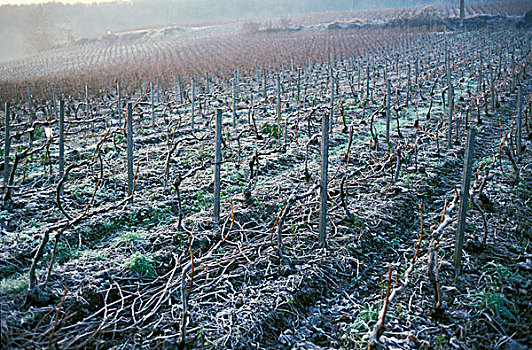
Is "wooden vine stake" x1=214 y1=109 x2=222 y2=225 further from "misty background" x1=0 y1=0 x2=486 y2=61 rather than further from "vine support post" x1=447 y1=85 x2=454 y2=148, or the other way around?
"misty background" x1=0 y1=0 x2=486 y2=61

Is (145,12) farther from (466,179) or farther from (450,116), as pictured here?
(466,179)

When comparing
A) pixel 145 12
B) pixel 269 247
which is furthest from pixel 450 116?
pixel 145 12

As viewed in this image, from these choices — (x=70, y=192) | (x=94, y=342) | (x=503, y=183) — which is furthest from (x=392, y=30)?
(x=94, y=342)

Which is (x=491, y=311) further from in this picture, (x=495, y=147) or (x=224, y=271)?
(x=495, y=147)

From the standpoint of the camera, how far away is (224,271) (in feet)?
11.9

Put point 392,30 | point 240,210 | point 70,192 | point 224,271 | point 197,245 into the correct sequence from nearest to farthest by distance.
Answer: point 224,271 < point 197,245 < point 240,210 < point 70,192 < point 392,30

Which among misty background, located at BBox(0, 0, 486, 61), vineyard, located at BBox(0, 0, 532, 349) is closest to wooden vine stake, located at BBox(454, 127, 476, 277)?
vineyard, located at BBox(0, 0, 532, 349)

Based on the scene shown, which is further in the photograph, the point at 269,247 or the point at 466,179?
the point at 269,247

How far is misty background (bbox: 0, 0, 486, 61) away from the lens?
207ft

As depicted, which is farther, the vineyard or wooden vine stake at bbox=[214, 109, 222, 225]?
wooden vine stake at bbox=[214, 109, 222, 225]

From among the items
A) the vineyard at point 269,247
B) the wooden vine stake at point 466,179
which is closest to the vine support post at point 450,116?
the vineyard at point 269,247

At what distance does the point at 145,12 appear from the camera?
72875 mm

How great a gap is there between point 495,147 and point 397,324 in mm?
4942

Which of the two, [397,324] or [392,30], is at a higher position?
[392,30]
